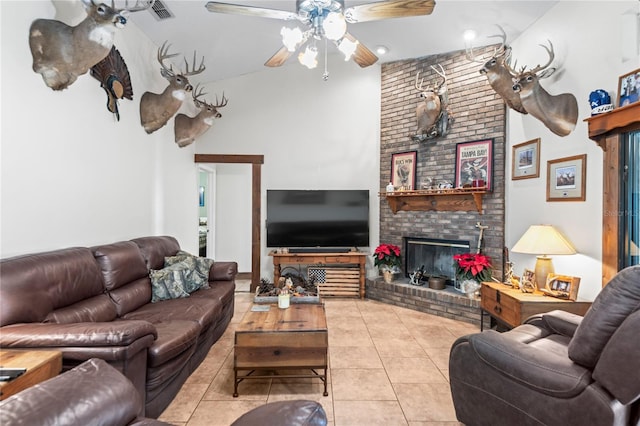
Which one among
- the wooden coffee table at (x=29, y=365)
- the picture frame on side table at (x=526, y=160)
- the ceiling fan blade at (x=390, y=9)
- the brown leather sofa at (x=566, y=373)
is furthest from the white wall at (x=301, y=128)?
the wooden coffee table at (x=29, y=365)

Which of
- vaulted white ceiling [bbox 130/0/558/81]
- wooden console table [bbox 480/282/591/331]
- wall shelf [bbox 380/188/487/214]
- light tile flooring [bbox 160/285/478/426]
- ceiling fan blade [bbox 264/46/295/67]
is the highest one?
vaulted white ceiling [bbox 130/0/558/81]

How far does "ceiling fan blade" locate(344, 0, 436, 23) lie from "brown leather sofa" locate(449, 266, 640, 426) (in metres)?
2.07

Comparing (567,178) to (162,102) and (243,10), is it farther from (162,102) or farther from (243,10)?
(162,102)

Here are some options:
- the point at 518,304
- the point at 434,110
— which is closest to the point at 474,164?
the point at 434,110

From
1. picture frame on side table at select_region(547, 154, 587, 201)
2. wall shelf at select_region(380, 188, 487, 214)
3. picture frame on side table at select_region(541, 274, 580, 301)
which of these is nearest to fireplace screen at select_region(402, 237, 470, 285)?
wall shelf at select_region(380, 188, 487, 214)

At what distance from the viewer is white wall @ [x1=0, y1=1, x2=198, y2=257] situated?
219cm

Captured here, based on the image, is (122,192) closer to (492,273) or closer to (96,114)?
(96,114)

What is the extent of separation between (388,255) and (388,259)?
0.20ft

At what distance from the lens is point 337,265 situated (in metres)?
5.12

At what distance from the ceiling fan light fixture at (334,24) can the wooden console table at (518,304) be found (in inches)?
100

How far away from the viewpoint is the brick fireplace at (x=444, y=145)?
4.02 metres

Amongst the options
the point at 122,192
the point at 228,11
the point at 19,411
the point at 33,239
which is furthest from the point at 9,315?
the point at 228,11

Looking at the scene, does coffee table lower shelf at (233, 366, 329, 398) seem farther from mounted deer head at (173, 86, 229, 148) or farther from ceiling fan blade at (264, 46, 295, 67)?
mounted deer head at (173, 86, 229, 148)

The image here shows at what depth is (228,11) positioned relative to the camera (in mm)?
2531
